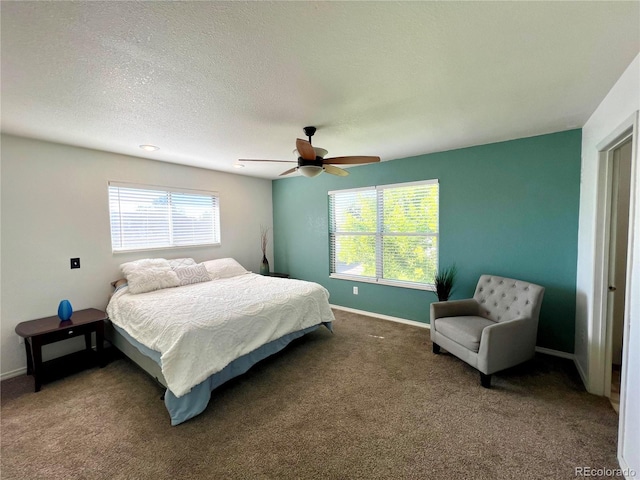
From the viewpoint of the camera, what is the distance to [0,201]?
256 cm

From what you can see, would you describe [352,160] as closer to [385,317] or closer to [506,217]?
[506,217]

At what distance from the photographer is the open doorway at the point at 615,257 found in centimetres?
212

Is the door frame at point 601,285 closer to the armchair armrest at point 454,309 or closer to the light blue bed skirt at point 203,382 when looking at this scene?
the armchair armrest at point 454,309

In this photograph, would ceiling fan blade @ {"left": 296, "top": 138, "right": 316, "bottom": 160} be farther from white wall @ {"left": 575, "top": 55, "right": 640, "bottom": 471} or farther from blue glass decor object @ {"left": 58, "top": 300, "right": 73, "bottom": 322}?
blue glass decor object @ {"left": 58, "top": 300, "right": 73, "bottom": 322}

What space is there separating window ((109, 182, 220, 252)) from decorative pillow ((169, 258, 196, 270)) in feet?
0.92

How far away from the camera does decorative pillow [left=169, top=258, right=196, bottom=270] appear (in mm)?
3707

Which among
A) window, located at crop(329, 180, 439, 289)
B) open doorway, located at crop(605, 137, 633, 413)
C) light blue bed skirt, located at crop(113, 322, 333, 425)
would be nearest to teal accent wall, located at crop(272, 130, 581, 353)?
window, located at crop(329, 180, 439, 289)

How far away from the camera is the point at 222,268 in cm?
406

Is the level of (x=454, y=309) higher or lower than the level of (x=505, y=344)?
higher

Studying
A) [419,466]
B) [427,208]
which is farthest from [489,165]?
[419,466]

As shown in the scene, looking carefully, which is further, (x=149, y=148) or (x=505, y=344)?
(x=149, y=148)

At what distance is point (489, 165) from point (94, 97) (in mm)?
3857

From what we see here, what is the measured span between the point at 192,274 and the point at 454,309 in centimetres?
333

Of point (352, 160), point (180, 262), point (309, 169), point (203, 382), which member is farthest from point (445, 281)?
point (180, 262)
